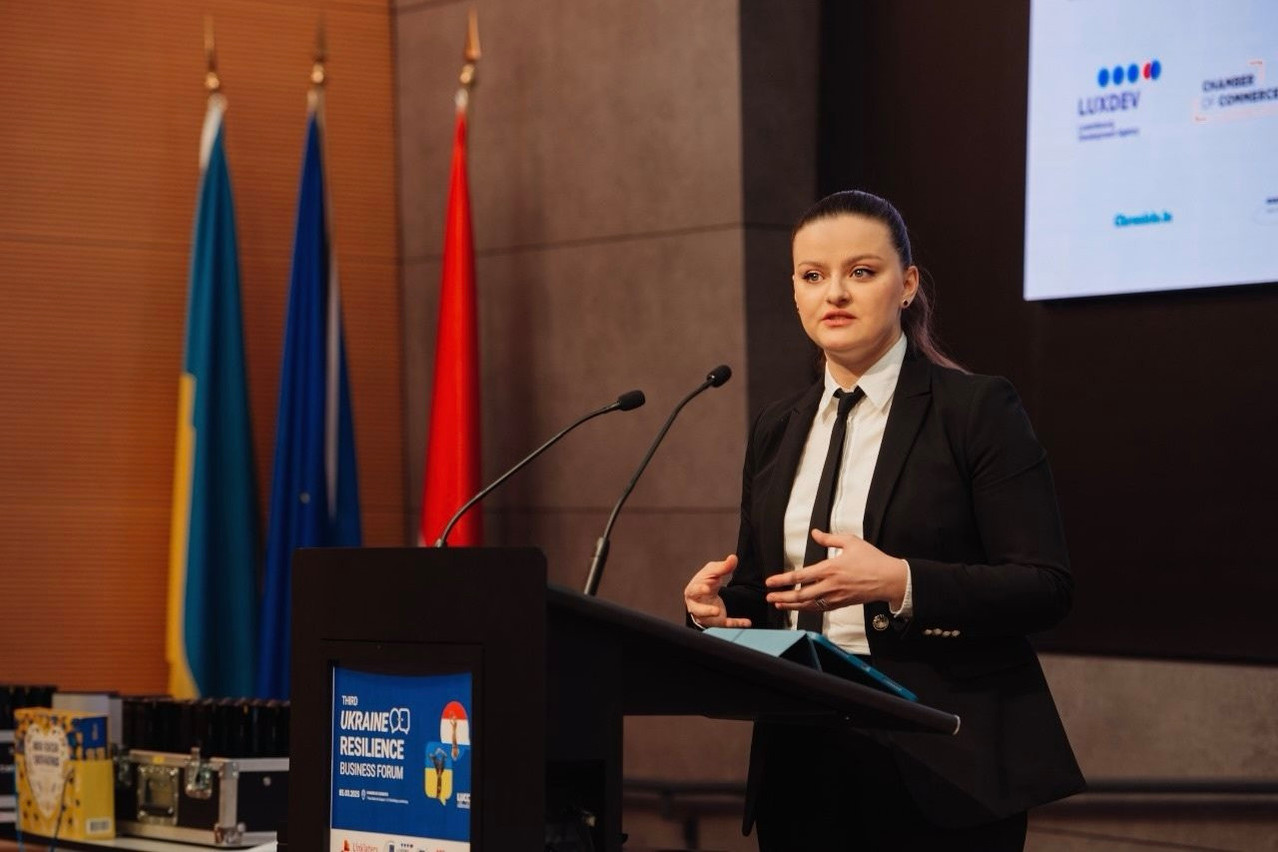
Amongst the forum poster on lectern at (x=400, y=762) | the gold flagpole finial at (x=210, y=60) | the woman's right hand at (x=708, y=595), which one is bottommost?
the forum poster on lectern at (x=400, y=762)

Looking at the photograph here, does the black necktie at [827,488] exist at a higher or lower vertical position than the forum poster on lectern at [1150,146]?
lower

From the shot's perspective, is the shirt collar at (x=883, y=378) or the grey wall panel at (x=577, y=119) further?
the grey wall panel at (x=577, y=119)

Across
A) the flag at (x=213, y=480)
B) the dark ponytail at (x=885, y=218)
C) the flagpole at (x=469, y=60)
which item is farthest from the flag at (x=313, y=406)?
the dark ponytail at (x=885, y=218)

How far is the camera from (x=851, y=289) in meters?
2.00

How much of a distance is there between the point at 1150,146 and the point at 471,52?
85.3 inches

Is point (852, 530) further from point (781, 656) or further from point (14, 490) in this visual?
point (14, 490)

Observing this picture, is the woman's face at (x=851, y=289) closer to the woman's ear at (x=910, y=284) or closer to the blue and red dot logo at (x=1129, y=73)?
the woman's ear at (x=910, y=284)

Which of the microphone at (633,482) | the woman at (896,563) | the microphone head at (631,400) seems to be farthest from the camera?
the microphone head at (631,400)

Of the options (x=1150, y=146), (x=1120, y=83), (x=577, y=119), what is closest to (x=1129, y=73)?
(x=1120, y=83)

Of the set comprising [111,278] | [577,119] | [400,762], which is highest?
[577,119]

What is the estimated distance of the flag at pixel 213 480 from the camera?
4926mm

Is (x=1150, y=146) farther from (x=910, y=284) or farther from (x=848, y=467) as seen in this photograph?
(x=848, y=467)

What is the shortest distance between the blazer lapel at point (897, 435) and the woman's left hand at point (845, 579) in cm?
21

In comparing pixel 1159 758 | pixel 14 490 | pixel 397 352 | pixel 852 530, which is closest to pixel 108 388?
pixel 14 490
